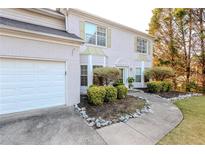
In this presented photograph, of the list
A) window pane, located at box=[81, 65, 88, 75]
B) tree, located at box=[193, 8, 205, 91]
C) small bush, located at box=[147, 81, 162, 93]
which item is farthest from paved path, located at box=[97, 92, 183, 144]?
tree, located at box=[193, 8, 205, 91]

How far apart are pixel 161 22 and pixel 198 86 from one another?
865 centimetres

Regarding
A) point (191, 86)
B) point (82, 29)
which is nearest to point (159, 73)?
point (191, 86)

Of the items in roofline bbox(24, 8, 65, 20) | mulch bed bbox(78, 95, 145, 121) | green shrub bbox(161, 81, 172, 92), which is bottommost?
mulch bed bbox(78, 95, 145, 121)

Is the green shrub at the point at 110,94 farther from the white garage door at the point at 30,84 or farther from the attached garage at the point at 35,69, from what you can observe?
the white garage door at the point at 30,84

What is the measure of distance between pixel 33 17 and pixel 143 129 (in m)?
8.14

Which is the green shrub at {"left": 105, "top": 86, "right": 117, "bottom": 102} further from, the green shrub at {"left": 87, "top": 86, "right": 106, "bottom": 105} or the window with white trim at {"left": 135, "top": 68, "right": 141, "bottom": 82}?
the window with white trim at {"left": 135, "top": 68, "right": 141, "bottom": 82}

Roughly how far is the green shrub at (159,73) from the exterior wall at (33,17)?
29.1 ft

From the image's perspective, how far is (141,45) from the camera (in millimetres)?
15672

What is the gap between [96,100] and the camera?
25.5 feet

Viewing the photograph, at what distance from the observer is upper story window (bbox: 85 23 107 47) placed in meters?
11.0

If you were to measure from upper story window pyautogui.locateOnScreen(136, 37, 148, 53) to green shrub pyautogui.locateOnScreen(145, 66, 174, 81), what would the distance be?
2.16 metres

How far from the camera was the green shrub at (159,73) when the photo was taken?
1405 cm

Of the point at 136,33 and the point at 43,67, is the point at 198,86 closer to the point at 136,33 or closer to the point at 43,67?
the point at 136,33
